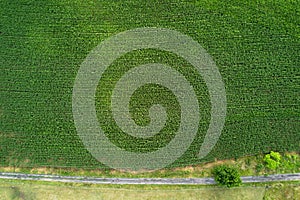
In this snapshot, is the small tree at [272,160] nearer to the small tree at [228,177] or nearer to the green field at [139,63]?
the green field at [139,63]

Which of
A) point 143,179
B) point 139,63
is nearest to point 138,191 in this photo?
point 143,179

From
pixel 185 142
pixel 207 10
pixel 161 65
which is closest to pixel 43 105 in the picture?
pixel 161 65

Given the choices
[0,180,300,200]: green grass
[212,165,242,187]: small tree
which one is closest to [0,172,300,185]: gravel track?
[0,180,300,200]: green grass

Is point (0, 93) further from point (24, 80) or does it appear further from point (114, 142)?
point (114, 142)

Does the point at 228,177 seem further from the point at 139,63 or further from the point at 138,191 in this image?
the point at 139,63

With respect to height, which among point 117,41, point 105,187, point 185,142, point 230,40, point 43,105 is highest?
point 117,41

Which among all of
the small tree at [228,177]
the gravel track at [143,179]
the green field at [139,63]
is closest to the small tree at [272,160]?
the green field at [139,63]

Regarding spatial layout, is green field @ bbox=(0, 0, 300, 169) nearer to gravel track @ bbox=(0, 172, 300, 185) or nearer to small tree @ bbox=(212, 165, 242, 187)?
→ gravel track @ bbox=(0, 172, 300, 185)

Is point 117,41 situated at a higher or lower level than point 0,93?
higher
